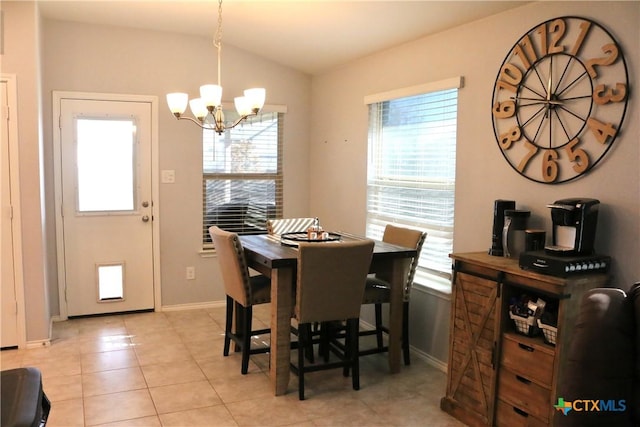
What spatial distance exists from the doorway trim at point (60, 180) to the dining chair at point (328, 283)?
2.18 meters

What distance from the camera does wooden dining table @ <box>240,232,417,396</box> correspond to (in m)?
3.18

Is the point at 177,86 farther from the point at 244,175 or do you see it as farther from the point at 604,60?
the point at 604,60

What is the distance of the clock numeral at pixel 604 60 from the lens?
248 cm

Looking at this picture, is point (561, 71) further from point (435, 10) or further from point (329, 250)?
point (329, 250)

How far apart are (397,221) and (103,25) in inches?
120

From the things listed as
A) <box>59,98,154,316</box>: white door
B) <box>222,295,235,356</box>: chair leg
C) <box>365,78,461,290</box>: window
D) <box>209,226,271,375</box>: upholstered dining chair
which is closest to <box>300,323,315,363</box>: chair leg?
<box>209,226,271,375</box>: upholstered dining chair

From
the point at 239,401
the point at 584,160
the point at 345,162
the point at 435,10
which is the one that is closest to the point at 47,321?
the point at 239,401

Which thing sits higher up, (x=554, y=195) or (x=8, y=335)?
(x=554, y=195)

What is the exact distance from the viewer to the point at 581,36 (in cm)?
263

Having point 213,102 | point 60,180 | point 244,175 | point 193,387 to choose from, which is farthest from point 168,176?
point 193,387

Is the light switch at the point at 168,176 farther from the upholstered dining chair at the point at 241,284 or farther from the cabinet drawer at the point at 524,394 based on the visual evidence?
the cabinet drawer at the point at 524,394

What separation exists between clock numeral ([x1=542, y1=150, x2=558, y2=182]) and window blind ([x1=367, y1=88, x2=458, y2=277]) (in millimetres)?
805

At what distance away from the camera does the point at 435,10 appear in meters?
3.29

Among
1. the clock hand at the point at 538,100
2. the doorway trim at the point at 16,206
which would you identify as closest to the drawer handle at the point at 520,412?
the clock hand at the point at 538,100
